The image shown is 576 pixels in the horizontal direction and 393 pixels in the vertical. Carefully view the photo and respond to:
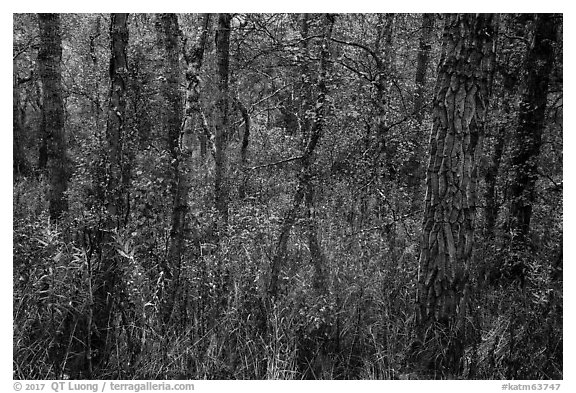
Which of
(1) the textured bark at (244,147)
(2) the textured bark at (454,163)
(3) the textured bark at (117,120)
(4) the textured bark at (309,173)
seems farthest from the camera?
(1) the textured bark at (244,147)

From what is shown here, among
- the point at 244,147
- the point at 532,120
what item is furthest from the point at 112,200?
the point at 532,120

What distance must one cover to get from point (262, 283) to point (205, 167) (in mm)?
2402

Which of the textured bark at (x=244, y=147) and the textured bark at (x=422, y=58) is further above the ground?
the textured bark at (x=422, y=58)

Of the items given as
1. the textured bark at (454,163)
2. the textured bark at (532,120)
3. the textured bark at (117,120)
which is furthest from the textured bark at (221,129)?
the textured bark at (532,120)

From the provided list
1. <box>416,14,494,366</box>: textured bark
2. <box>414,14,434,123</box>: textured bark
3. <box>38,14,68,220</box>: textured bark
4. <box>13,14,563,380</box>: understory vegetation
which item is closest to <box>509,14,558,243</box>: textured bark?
<box>13,14,563,380</box>: understory vegetation

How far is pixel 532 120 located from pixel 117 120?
5.82m

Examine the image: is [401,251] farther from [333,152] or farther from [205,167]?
[205,167]

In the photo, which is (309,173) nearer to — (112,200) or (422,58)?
(112,200)

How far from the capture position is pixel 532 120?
7.18 m

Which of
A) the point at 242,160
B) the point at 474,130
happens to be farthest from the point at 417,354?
the point at 242,160

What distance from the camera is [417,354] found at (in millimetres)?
4621

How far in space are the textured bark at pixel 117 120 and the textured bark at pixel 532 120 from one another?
5.42 metres

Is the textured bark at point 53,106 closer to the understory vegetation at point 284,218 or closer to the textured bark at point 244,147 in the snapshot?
the understory vegetation at point 284,218

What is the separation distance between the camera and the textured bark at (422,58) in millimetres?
8750
